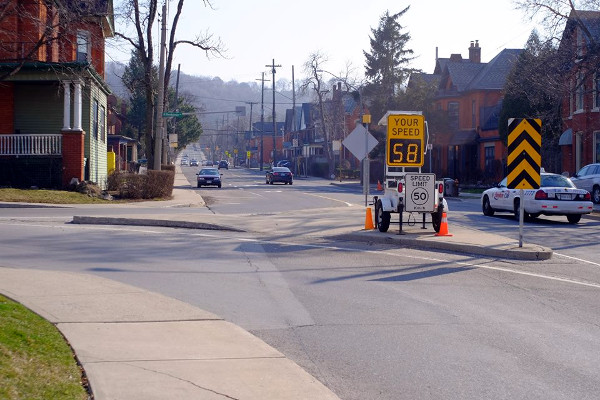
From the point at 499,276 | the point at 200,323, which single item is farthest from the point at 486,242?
the point at 200,323

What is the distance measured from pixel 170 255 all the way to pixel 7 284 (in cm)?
460

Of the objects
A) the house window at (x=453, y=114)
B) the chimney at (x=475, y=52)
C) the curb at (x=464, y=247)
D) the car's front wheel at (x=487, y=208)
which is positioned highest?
the chimney at (x=475, y=52)

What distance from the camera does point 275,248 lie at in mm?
16094

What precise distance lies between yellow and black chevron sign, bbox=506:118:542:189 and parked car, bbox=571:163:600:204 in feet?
62.8

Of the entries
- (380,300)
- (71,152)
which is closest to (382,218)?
(380,300)

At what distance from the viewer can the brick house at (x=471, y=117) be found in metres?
56.1

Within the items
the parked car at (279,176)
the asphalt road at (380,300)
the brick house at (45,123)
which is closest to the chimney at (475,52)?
the parked car at (279,176)

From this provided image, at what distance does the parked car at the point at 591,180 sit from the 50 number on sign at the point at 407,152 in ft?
54.2

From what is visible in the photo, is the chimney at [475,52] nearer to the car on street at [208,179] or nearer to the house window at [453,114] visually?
the house window at [453,114]

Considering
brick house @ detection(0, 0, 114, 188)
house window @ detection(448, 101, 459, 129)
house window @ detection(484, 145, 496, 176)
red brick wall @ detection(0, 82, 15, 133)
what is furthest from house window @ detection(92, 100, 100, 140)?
house window @ detection(448, 101, 459, 129)

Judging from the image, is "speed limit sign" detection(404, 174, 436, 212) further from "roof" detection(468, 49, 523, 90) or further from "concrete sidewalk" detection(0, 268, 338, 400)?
"roof" detection(468, 49, 523, 90)

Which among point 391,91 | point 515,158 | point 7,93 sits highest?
point 391,91

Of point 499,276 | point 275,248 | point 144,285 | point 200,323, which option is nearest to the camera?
point 200,323

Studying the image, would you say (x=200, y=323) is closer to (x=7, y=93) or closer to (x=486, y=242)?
(x=486, y=242)
